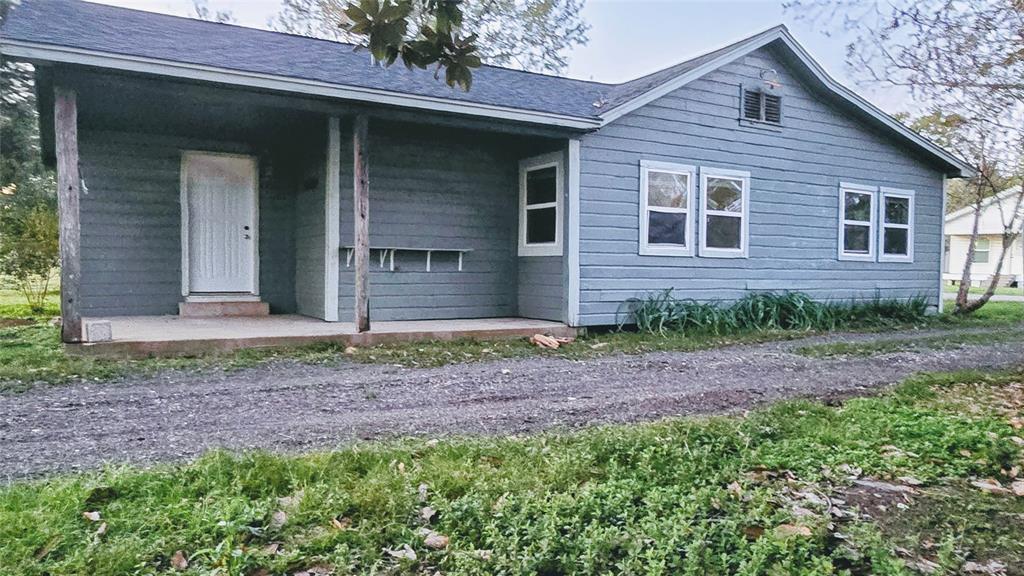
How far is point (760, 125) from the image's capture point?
31.1 ft

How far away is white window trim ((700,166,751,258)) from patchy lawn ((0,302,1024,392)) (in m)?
1.21

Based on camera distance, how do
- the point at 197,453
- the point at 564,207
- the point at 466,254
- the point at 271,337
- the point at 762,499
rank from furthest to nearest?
the point at 466,254
the point at 564,207
the point at 271,337
the point at 197,453
the point at 762,499

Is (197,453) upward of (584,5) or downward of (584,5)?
downward

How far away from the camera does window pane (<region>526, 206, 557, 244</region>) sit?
8445 mm

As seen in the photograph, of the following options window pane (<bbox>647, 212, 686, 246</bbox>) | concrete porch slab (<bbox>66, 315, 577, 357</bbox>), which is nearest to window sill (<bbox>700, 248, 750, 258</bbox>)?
window pane (<bbox>647, 212, 686, 246</bbox>)

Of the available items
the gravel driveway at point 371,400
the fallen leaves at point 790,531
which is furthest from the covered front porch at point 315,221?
the fallen leaves at point 790,531

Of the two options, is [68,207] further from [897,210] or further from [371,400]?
[897,210]

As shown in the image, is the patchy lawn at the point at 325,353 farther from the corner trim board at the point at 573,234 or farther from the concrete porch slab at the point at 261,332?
the corner trim board at the point at 573,234

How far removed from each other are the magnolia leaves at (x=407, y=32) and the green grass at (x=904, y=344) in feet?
17.2

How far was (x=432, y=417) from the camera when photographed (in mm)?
3934

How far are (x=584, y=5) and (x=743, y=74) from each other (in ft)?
47.6

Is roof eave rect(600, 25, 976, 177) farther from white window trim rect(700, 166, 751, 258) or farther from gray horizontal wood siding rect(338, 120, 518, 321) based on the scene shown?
gray horizontal wood siding rect(338, 120, 518, 321)

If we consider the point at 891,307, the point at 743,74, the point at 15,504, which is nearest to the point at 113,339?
the point at 15,504

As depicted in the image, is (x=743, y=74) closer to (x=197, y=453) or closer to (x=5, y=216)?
(x=197, y=453)
